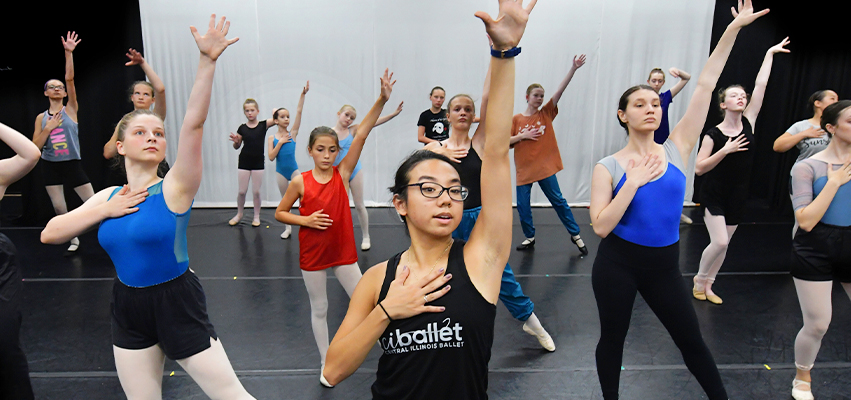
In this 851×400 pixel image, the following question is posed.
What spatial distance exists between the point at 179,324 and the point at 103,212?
0.48 metres

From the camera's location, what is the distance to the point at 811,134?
3734mm

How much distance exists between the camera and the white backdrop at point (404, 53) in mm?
7082

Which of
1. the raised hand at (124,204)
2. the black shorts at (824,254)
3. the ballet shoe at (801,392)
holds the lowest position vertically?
the ballet shoe at (801,392)

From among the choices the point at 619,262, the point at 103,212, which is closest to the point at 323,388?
the point at 103,212

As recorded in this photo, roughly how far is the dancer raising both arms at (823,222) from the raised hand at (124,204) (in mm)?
2836

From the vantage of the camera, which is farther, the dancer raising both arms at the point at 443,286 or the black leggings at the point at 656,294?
the black leggings at the point at 656,294

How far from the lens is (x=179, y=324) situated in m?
1.88

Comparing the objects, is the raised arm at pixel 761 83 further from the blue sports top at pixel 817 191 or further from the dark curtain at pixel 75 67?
the dark curtain at pixel 75 67

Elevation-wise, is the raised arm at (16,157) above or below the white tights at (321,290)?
above

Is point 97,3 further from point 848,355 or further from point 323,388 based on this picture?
point 848,355

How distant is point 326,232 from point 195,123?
113cm

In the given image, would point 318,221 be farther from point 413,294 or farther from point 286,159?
point 286,159

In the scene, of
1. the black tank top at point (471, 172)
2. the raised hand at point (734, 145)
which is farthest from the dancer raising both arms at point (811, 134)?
the black tank top at point (471, 172)

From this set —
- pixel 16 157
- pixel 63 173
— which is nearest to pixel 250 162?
pixel 63 173
